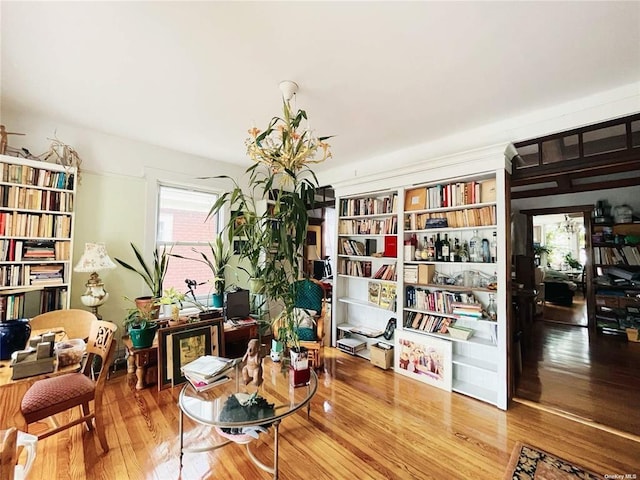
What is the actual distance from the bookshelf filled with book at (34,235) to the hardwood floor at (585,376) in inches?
182

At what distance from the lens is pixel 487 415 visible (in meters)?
2.28

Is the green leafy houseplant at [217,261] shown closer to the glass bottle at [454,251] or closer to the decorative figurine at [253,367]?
the decorative figurine at [253,367]

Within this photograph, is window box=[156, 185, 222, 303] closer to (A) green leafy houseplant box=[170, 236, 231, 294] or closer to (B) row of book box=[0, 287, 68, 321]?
(A) green leafy houseplant box=[170, 236, 231, 294]

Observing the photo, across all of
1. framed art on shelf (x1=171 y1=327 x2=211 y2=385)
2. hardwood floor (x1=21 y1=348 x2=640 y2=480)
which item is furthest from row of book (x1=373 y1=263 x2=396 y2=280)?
framed art on shelf (x1=171 y1=327 x2=211 y2=385)

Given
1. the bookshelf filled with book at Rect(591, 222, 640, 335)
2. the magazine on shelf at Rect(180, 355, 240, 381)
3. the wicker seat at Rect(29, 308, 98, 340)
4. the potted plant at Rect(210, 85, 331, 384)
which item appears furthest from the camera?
the bookshelf filled with book at Rect(591, 222, 640, 335)

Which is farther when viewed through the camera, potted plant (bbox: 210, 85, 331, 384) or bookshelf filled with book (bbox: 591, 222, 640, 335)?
bookshelf filled with book (bbox: 591, 222, 640, 335)

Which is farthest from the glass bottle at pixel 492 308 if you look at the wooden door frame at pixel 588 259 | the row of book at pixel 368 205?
the wooden door frame at pixel 588 259

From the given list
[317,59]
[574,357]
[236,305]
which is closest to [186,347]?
[236,305]

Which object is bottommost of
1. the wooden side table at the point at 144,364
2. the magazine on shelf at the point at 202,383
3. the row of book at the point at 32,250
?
the wooden side table at the point at 144,364

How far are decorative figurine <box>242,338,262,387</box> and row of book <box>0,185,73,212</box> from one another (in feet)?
7.96

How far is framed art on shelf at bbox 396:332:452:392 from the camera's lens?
2713 millimetres

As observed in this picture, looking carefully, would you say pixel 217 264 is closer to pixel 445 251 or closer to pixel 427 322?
pixel 427 322

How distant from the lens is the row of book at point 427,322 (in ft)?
9.53

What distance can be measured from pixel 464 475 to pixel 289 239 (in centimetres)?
Result: 182
